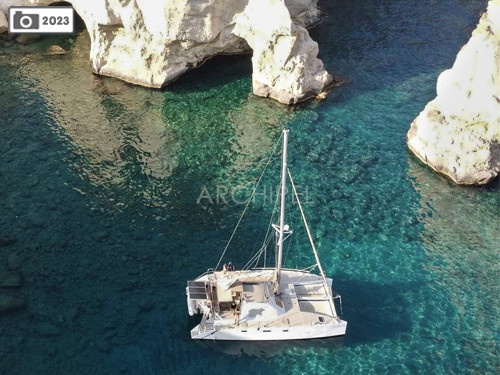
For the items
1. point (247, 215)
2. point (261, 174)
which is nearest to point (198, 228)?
point (247, 215)

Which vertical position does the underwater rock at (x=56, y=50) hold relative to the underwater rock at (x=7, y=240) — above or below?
above

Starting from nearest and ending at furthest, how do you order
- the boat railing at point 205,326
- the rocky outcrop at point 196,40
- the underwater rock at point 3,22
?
the boat railing at point 205,326 < the rocky outcrop at point 196,40 < the underwater rock at point 3,22

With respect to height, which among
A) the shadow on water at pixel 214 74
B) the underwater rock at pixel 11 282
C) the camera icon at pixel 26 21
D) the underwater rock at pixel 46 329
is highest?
the camera icon at pixel 26 21

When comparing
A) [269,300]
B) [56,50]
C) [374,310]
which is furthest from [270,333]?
[56,50]

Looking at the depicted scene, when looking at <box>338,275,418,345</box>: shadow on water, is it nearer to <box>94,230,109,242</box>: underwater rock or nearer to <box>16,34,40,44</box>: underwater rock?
<box>94,230,109,242</box>: underwater rock

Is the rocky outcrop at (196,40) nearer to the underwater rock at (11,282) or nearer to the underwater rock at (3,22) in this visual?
the underwater rock at (3,22)

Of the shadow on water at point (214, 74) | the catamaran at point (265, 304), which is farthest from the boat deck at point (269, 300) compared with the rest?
the shadow on water at point (214, 74)

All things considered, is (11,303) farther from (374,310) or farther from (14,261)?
(374,310)
